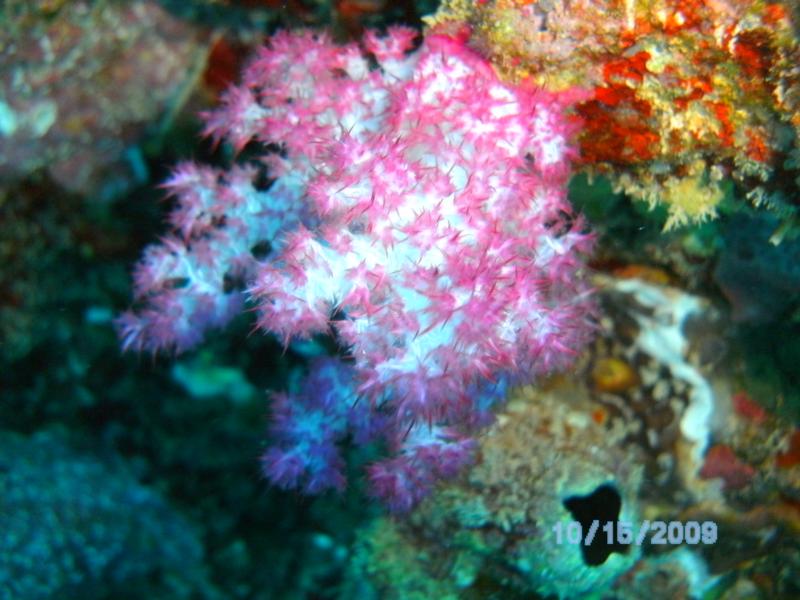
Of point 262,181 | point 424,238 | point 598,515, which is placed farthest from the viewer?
point 262,181

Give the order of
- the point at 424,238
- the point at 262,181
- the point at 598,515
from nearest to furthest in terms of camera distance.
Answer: the point at 424,238, the point at 598,515, the point at 262,181

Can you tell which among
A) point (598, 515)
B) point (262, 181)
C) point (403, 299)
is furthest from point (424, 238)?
point (598, 515)

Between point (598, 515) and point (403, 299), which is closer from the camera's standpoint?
point (403, 299)

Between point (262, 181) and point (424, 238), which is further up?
point (262, 181)

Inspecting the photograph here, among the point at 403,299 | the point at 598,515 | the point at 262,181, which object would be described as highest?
the point at 262,181

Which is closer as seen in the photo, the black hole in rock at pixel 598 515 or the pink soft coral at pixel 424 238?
the pink soft coral at pixel 424 238

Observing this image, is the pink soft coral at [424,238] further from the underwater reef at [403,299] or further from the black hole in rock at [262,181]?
the black hole in rock at [262,181]

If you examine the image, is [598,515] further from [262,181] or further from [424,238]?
[262,181]

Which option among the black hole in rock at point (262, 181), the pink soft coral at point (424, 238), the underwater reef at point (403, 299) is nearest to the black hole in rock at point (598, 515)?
the underwater reef at point (403, 299)

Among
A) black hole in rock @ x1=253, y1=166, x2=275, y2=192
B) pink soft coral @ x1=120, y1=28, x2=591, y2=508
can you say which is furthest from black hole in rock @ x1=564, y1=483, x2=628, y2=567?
black hole in rock @ x1=253, y1=166, x2=275, y2=192
